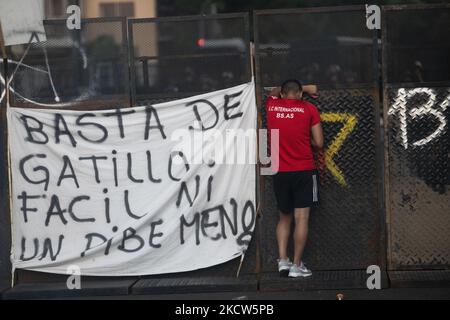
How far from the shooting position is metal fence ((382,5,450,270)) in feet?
22.8

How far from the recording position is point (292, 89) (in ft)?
22.5

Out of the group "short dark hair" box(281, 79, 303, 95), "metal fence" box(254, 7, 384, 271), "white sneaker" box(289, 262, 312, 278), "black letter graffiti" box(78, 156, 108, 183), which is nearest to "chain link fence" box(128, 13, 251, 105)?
"metal fence" box(254, 7, 384, 271)

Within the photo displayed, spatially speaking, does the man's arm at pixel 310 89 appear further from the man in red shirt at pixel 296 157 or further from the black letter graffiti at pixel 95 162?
the black letter graffiti at pixel 95 162

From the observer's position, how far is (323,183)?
7.09 meters

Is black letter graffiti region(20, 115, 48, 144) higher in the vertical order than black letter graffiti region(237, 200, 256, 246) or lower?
A: higher

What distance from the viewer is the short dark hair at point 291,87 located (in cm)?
686

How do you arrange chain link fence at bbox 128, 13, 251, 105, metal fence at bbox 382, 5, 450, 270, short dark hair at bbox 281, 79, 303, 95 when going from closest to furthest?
short dark hair at bbox 281, 79, 303, 95
metal fence at bbox 382, 5, 450, 270
chain link fence at bbox 128, 13, 251, 105

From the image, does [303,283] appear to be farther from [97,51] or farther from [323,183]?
[97,51]

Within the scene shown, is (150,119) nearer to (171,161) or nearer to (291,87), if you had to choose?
(171,161)

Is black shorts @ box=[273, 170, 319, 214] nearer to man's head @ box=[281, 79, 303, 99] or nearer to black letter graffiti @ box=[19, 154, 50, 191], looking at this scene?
man's head @ box=[281, 79, 303, 99]

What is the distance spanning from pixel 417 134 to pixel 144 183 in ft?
8.19

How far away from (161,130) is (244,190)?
3.05 ft

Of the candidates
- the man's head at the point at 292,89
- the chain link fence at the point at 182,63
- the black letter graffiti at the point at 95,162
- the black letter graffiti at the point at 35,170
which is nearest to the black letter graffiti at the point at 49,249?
the black letter graffiti at the point at 35,170

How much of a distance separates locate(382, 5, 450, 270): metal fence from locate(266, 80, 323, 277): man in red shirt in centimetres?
70
